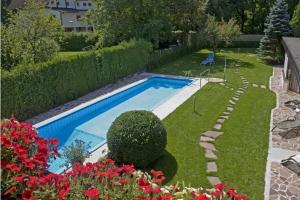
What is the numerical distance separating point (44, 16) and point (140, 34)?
1021 centimetres

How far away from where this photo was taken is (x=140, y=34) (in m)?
26.0

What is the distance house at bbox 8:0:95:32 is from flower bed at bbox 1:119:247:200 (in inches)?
1676

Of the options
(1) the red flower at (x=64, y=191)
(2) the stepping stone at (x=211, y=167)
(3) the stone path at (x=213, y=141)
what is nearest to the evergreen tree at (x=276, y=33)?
(3) the stone path at (x=213, y=141)

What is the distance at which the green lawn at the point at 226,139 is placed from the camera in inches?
344

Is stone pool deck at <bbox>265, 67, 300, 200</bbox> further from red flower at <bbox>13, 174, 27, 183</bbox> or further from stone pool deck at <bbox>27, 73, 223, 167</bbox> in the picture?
red flower at <bbox>13, 174, 27, 183</bbox>

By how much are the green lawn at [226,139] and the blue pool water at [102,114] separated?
9.08 feet

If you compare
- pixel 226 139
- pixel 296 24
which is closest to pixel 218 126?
pixel 226 139

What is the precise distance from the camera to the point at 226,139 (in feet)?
37.0

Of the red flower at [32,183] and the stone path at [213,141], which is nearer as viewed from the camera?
the red flower at [32,183]

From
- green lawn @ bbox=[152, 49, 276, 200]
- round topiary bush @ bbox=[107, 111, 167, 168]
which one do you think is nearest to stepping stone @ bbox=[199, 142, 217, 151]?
green lawn @ bbox=[152, 49, 276, 200]

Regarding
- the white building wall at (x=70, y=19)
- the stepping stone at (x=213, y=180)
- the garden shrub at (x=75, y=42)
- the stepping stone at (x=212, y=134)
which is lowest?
the stepping stone at (x=213, y=180)

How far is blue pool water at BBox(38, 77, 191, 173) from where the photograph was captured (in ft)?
42.4

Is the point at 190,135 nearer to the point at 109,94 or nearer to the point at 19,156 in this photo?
the point at 109,94

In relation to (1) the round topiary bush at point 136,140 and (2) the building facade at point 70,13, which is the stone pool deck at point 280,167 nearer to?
(1) the round topiary bush at point 136,140
